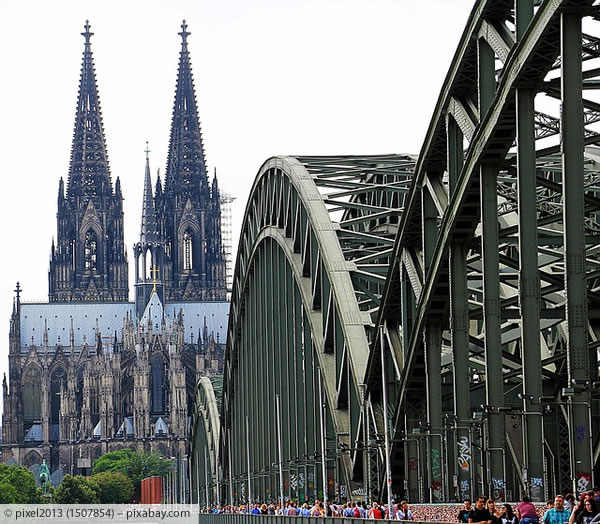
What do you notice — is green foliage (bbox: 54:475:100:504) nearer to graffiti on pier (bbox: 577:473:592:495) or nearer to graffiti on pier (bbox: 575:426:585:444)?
graffiti on pier (bbox: 575:426:585:444)

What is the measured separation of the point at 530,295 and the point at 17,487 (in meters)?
148

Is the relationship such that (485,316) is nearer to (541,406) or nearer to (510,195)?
(541,406)

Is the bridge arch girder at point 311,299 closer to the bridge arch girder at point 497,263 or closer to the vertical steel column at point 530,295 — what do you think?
the bridge arch girder at point 497,263

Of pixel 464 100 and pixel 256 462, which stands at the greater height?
pixel 464 100

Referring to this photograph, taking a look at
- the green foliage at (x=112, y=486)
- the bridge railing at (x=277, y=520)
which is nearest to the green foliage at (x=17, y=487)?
the green foliage at (x=112, y=486)

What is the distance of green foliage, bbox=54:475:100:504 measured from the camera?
599 ft

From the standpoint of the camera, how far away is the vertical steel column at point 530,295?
77.5ft

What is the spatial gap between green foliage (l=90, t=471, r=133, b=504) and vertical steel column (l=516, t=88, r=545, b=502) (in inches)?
6884

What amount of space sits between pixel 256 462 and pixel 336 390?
22.0m

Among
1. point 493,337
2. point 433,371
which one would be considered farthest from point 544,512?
point 433,371

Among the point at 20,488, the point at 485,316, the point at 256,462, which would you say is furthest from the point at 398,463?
the point at 20,488

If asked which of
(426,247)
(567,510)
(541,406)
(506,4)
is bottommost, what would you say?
(567,510)

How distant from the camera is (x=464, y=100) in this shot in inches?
1131

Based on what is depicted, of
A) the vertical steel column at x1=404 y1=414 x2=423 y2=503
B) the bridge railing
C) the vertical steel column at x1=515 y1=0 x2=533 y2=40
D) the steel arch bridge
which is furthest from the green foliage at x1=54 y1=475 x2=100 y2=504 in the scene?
A: the vertical steel column at x1=515 y1=0 x2=533 y2=40
